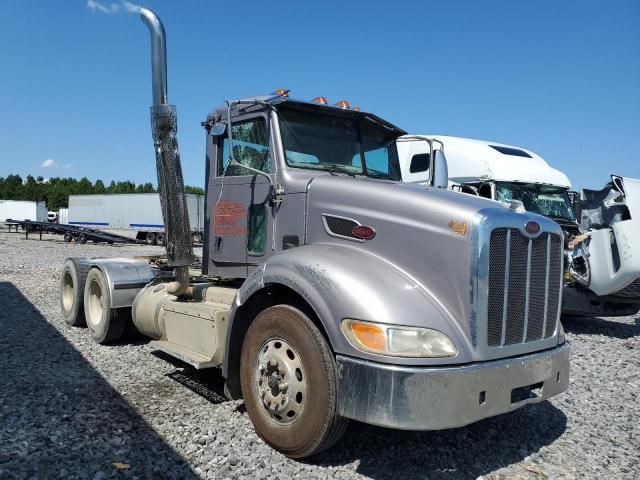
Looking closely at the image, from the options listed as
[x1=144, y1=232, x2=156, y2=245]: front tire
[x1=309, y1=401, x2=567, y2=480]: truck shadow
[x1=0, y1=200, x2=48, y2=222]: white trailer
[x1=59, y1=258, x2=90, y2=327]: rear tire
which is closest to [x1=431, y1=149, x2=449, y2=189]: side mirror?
[x1=309, y1=401, x2=567, y2=480]: truck shadow

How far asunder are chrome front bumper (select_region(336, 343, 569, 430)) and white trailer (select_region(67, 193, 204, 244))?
31949 millimetres

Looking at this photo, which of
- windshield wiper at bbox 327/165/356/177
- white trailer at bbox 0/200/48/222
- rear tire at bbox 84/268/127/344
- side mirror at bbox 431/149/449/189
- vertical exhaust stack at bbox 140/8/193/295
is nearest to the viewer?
windshield wiper at bbox 327/165/356/177

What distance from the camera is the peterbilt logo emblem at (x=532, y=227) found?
3.43m

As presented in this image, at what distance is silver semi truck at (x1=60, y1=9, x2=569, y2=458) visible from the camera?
3008mm

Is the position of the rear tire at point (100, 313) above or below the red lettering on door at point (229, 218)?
below

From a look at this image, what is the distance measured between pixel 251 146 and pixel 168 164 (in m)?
1.21

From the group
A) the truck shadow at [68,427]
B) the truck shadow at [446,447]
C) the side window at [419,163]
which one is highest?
the side window at [419,163]

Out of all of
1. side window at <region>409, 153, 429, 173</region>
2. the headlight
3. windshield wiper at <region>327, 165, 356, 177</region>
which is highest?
side window at <region>409, 153, 429, 173</region>

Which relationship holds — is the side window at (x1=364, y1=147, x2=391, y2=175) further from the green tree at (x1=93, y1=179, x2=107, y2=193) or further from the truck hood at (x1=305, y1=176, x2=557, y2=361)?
the green tree at (x1=93, y1=179, x2=107, y2=193)

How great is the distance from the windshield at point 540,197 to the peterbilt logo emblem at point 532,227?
727cm

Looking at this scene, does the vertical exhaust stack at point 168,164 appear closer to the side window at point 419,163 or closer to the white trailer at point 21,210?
the side window at point 419,163

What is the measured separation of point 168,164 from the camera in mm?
5414

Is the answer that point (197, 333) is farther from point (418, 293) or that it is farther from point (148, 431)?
point (418, 293)

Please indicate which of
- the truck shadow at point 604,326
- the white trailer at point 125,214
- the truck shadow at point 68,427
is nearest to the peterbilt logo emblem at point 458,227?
the truck shadow at point 68,427
